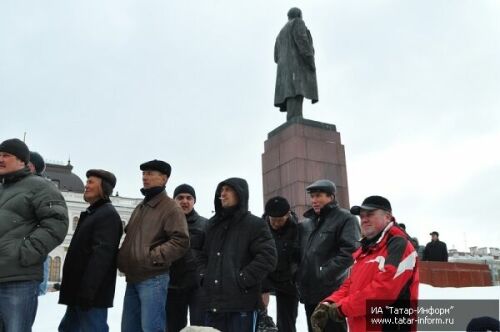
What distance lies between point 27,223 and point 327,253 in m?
2.27

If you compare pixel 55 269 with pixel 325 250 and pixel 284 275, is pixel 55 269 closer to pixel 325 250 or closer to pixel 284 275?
pixel 284 275

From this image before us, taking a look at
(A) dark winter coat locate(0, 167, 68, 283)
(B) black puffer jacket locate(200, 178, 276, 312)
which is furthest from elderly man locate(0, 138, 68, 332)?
(B) black puffer jacket locate(200, 178, 276, 312)

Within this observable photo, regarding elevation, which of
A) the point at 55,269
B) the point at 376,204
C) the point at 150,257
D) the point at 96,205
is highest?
the point at 55,269

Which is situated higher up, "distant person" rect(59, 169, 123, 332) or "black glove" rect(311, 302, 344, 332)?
"distant person" rect(59, 169, 123, 332)

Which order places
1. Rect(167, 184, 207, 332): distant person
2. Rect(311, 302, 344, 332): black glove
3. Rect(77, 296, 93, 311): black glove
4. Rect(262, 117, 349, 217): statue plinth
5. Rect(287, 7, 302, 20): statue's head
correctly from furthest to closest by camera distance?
1. Rect(287, 7, 302, 20): statue's head
2. Rect(262, 117, 349, 217): statue plinth
3. Rect(167, 184, 207, 332): distant person
4. Rect(77, 296, 93, 311): black glove
5. Rect(311, 302, 344, 332): black glove

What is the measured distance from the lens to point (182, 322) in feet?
14.7

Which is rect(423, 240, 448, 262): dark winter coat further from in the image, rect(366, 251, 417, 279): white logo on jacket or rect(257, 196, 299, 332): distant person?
rect(366, 251, 417, 279): white logo on jacket

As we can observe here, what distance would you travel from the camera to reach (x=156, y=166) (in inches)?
165

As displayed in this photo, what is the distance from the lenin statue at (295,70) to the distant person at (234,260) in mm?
7119

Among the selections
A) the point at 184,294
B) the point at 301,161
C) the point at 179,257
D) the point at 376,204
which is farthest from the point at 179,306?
the point at 301,161

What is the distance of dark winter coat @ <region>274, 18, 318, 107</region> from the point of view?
36.4 feet

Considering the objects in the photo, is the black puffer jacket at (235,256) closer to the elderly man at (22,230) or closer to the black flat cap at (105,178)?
the black flat cap at (105,178)

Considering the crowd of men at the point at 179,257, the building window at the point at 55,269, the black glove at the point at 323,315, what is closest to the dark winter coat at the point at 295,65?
the crowd of men at the point at 179,257

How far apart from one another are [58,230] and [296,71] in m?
8.38
